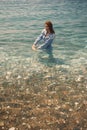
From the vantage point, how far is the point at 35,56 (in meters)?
23.3

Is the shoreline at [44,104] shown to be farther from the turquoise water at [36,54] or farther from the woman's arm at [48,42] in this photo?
the woman's arm at [48,42]

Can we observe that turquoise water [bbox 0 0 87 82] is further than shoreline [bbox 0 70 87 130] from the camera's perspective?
Yes

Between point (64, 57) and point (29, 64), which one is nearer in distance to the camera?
point (29, 64)

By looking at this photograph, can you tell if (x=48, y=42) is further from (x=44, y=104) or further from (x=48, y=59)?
(x=44, y=104)

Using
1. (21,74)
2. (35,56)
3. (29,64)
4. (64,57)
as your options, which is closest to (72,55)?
(64,57)

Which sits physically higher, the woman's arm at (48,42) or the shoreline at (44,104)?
the woman's arm at (48,42)

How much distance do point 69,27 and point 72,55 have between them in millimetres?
17145

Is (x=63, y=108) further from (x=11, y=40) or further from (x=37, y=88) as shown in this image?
(x=11, y=40)

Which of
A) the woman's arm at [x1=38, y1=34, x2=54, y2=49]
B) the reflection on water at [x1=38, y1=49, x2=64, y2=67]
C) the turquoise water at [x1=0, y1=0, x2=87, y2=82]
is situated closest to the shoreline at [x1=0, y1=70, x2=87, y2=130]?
the turquoise water at [x1=0, y1=0, x2=87, y2=82]

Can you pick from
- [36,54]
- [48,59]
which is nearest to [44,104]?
[48,59]

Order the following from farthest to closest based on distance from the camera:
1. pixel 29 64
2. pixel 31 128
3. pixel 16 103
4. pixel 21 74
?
pixel 29 64 < pixel 21 74 < pixel 16 103 < pixel 31 128

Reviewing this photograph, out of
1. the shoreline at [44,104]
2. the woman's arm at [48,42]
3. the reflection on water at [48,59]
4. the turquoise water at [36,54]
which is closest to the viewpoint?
the shoreline at [44,104]

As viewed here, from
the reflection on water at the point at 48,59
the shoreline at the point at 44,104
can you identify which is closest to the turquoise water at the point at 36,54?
the reflection on water at the point at 48,59

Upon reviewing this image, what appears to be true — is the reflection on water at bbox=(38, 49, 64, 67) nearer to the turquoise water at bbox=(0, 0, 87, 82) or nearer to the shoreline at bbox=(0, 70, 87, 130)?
the turquoise water at bbox=(0, 0, 87, 82)
